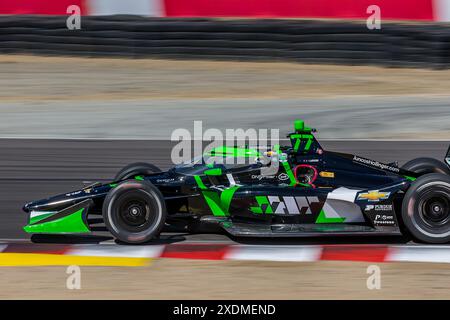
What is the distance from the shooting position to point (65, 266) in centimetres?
712

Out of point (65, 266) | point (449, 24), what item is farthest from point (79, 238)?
point (449, 24)

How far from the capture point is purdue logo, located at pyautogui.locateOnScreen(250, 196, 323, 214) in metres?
7.74

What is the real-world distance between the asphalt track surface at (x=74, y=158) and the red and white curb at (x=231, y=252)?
1.50 m

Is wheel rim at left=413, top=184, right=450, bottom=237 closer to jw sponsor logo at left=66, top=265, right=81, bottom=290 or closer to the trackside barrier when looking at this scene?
jw sponsor logo at left=66, top=265, right=81, bottom=290

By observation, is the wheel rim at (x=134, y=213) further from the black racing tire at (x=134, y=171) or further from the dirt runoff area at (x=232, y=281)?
the black racing tire at (x=134, y=171)

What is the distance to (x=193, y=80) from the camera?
17.2 m

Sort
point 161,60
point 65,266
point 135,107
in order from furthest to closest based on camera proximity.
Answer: point 161,60 → point 135,107 → point 65,266

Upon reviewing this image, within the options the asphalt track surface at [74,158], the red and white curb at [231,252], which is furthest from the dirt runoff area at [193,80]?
the red and white curb at [231,252]

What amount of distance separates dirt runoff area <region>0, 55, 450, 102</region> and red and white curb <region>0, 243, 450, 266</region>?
27.7ft

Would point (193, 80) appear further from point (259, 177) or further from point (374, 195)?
point (374, 195)
